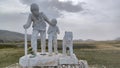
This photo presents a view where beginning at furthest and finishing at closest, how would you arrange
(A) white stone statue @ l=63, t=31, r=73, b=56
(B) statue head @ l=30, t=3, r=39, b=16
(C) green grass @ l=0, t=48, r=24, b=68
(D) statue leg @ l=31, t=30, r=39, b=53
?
(C) green grass @ l=0, t=48, r=24, b=68 < (D) statue leg @ l=31, t=30, r=39, b=53 < (B) statue head @ l=30, t=3, r=39, b=16 < (A) white stone statue @ l=63, t=31, r=73, b=56

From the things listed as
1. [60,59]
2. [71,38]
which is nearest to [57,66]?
[60,59]

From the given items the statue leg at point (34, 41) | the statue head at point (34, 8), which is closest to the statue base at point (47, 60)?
the statue leg at point (34, 41)

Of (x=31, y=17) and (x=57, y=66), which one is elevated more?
(x=31, y=17)

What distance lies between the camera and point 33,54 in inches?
664

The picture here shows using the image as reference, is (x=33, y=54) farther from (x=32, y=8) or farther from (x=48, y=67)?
(x=32, y=8)

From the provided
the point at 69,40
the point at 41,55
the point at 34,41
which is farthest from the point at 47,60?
the point at 69,40

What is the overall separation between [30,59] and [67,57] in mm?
1877

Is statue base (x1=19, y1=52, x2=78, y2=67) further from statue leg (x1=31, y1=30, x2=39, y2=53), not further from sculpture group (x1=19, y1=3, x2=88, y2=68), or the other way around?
statue leg (x1=31, y1=30, x2=39, y2=53)

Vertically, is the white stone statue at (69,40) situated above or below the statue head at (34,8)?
below

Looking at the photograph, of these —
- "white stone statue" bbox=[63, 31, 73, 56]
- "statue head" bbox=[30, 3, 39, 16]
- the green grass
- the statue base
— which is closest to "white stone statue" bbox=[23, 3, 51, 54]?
"statue head" bbox=[30, 3, 39, 16]

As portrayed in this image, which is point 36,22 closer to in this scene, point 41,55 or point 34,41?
point 34,41

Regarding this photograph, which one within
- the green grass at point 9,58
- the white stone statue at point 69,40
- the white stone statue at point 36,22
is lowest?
the green grass at point 9,58

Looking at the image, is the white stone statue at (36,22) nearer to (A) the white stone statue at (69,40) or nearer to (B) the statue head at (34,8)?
(B) the statue head at (34,8)

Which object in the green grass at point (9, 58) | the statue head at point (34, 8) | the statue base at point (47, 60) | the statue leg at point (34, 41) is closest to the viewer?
the statue base at point (47, 60)
